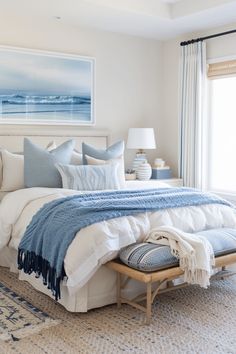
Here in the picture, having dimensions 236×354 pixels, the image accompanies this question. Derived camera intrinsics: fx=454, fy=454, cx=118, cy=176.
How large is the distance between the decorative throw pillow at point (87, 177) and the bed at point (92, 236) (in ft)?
0.64

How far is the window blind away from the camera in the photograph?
5.13 meters

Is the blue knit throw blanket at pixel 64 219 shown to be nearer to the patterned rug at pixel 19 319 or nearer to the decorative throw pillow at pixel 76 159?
the patterned rug at pixel 19 319

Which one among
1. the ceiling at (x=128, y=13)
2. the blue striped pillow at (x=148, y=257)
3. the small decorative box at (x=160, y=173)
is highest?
the ceiling at (x=128, y=13)

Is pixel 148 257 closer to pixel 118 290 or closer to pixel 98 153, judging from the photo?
pixel 118 290

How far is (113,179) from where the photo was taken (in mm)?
4250

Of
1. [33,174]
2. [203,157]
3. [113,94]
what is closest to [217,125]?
[203,157]

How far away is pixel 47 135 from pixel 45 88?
0.52 metres

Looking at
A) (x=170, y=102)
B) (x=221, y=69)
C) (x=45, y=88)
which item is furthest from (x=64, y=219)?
(x=170, y=102)

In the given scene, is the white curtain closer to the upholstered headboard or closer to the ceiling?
the ceiling

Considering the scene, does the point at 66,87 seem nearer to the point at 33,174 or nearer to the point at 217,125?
the point at 33,174

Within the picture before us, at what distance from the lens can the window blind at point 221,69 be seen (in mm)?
5128

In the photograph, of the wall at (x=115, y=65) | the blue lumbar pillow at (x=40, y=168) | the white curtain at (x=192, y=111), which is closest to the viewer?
the blue lumbar pillow at (x=40, y=168)

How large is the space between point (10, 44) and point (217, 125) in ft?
8.41

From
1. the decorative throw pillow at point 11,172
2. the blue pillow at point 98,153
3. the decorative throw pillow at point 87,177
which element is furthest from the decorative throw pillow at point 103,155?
the decorative throw pillow at point 11,172
